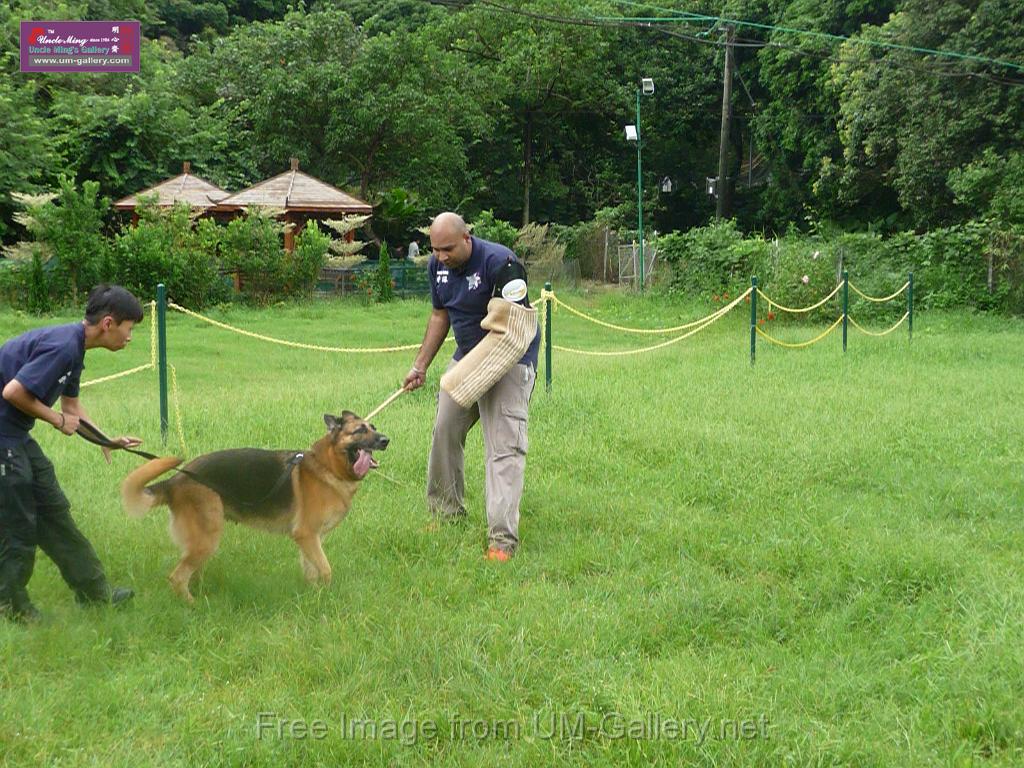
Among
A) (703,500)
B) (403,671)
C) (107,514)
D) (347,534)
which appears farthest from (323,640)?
(703,500)

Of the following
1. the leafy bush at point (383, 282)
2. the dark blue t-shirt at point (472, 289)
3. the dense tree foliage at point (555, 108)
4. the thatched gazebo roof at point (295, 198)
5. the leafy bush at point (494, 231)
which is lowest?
the leafy bush at point (383, 282)

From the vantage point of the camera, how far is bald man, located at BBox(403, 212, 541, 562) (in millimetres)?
5602

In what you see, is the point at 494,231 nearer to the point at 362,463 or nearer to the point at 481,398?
the point at 481,398

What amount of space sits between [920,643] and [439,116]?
31210 mm

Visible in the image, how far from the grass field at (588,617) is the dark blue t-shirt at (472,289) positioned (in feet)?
3.70

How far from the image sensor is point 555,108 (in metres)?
41.1

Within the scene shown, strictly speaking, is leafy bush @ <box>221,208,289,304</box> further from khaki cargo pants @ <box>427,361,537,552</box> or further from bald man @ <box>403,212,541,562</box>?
khaki cargo pants @ <box>427,361,537,552</box>

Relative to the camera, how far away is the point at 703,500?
6742mm

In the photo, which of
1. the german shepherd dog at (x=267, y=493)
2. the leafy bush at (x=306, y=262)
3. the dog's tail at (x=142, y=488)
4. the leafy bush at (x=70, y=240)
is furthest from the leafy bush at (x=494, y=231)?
the dog's tail at (x=142, y=488)

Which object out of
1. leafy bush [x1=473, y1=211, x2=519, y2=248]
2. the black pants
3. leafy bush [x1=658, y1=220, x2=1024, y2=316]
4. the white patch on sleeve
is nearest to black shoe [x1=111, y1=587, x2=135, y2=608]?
the black pants

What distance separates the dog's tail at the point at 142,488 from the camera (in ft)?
14.6

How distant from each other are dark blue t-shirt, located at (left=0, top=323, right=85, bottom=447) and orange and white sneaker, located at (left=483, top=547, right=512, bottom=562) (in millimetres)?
2326

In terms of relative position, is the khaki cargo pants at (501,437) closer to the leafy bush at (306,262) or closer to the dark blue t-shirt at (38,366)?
the dark blue t-shirt at (38,366)

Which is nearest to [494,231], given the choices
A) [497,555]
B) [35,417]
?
[497,555]
